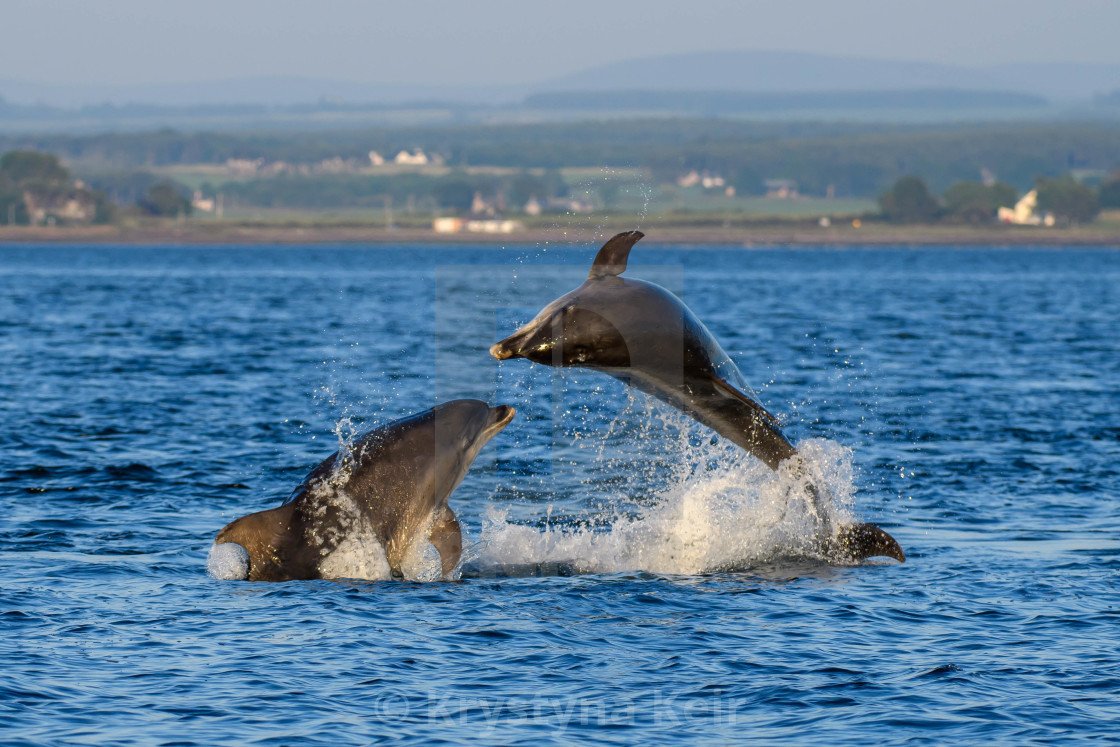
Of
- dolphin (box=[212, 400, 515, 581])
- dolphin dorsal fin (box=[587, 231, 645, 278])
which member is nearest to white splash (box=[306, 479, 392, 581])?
dolphin (box=[212, 400, 515, 581])

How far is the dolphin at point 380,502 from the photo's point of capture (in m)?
13.6

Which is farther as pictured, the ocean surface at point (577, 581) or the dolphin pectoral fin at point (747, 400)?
the dolphin pectoral fin at point (747, 400)

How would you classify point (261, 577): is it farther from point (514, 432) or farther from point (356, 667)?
point (514, 432)

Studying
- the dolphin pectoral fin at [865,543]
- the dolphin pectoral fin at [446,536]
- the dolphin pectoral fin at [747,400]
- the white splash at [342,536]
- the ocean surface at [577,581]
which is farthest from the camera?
the dolphin pectoral fin at [865,543]

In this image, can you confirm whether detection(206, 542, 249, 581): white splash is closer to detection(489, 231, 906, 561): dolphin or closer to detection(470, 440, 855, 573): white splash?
detection(470, 440, 855, 573): white splash

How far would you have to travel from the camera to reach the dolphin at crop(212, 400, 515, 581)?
13555 mm

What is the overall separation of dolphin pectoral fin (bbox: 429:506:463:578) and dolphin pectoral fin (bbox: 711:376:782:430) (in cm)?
297

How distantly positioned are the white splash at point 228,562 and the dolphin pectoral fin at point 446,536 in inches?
74.2

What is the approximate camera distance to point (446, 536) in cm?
1391

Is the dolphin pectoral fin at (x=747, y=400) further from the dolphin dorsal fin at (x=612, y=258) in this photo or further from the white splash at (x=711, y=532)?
the dolphin dorsal fin at (x=612, y=258)

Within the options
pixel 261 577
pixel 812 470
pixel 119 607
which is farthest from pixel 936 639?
pixel 119 607

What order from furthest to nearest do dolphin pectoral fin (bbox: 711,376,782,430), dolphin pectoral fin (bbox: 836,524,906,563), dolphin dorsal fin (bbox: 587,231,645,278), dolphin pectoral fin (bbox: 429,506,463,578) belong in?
1. dolphin pectoral fin (bbox: 836,524,906,563)
2. dolphin pectoral fin (bbox: 429,506,463,578)
3. dolphin pectoral fin (bbox: 711,376,782,430)
4. dolphin dorsal fin (bbox: 587,231,645,278)

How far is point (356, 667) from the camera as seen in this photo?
1152 cm

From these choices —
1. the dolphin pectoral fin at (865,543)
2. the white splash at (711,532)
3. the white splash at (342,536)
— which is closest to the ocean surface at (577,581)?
the white splash at (711,532)
